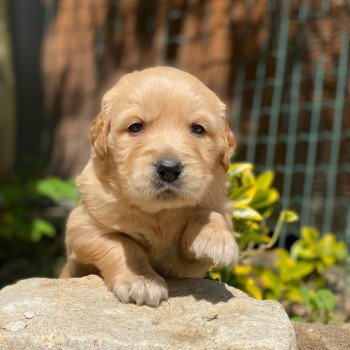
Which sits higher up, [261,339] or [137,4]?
[137,4]

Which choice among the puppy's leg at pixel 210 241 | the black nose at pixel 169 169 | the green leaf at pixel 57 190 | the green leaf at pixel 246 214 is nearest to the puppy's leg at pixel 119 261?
the puppy's leg at pixel 210 241

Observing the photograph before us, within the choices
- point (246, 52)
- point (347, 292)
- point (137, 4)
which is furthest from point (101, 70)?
point (347, 292)

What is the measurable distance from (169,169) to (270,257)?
369cm

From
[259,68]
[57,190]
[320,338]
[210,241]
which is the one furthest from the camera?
[259,68]

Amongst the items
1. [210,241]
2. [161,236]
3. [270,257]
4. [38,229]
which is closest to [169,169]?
[210,241]

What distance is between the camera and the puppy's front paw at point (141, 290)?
3.47 m

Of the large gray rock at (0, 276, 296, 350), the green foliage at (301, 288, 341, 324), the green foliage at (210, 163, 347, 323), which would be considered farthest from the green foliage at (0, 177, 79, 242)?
the large gray rock at (0, 276, 296, 350)

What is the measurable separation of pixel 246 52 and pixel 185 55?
2.63 feet

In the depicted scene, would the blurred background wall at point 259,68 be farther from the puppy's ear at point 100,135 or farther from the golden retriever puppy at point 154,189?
the puppy's ear at point 100,135

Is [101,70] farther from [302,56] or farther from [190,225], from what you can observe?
[190,225]

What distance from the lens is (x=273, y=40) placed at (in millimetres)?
7723

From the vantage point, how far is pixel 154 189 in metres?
3.40

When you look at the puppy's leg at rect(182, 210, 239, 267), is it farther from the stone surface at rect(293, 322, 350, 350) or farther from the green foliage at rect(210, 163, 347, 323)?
the green foliage at rect(210, 163, 347, 323)

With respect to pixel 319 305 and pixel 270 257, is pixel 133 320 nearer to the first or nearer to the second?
pixel 319 305
